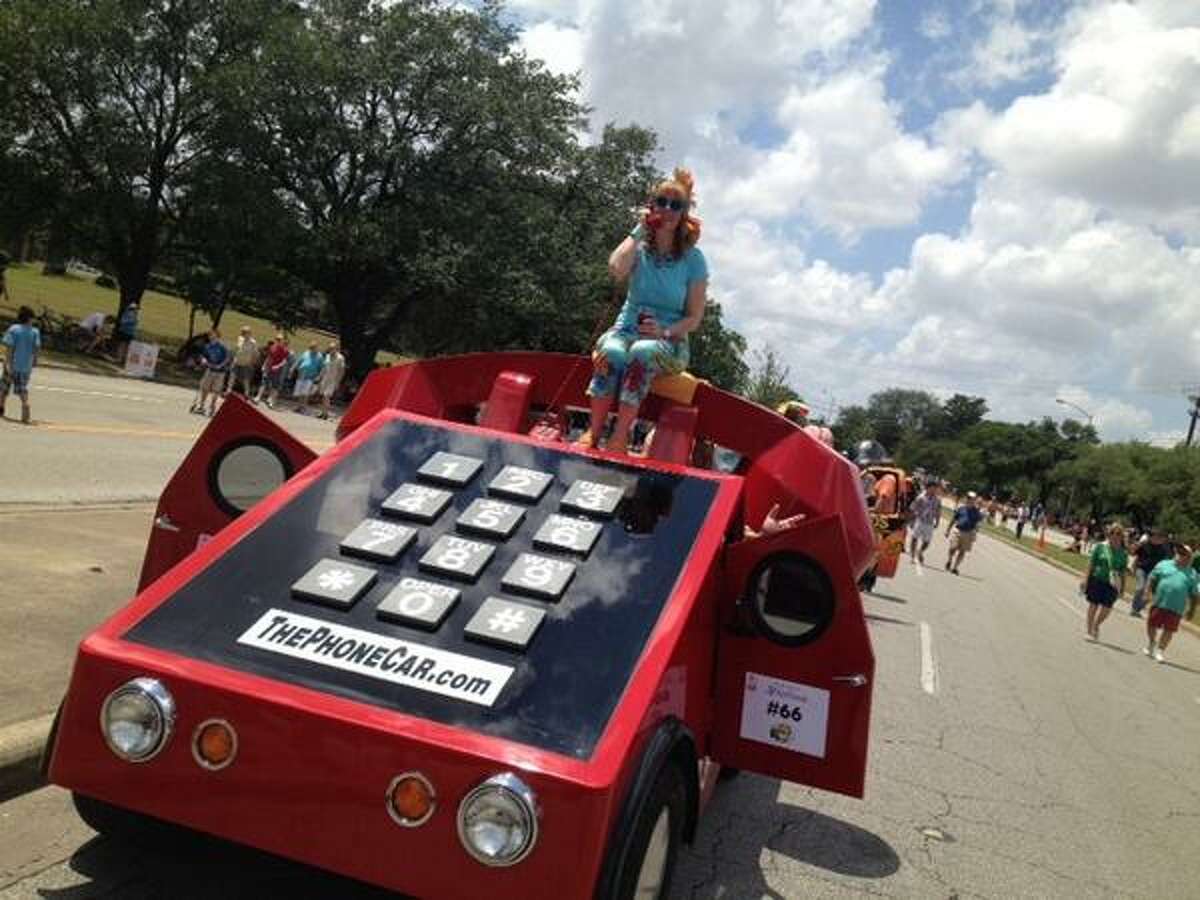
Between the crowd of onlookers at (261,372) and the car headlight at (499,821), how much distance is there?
19350 mm

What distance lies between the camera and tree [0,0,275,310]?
29.0 m

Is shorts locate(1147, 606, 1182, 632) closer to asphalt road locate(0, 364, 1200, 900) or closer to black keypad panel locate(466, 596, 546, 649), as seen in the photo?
asphalt road locate(0, 364, 1200, 900)

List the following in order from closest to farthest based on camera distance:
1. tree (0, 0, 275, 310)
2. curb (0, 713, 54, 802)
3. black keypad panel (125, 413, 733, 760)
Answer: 1. black keypad panel (125, 413, 733, 760)
2. curb (0, 713, 54, 802)
3. tree (0, 0, 275, 310)

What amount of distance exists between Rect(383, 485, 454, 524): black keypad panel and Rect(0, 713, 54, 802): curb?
4.99 feet

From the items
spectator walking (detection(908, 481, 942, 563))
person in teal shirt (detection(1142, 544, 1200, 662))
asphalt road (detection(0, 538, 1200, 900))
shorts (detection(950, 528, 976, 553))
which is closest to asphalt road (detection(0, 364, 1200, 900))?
asphalt road (detection(0, 538, 1200, 900))

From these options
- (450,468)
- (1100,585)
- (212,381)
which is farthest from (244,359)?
(450,468)

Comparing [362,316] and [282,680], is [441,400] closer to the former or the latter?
[282,680]

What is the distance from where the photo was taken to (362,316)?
134ft

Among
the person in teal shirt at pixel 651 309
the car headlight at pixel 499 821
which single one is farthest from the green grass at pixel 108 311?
the car headlight at pixel 499 821

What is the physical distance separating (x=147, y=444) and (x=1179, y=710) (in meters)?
12.5

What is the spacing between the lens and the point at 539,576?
346cm

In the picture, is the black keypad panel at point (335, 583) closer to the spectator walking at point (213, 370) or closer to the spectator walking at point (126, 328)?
the spectator walking at point (213, 370)

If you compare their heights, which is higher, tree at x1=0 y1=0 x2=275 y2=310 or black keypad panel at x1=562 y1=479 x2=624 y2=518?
tree at x1=0 y1=0 x2=275 y2=310

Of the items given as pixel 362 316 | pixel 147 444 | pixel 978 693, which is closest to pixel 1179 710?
pixel 978 693
